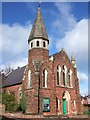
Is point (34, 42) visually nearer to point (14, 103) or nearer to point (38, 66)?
point (38, 66)

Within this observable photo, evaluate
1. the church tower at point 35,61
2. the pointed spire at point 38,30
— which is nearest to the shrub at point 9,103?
the church tower at point 35,61

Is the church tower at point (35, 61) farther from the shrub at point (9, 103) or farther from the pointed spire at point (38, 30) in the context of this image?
the shrub at point (9, 103)

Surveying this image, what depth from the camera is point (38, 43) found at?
3800cm

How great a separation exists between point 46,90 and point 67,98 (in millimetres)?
6335

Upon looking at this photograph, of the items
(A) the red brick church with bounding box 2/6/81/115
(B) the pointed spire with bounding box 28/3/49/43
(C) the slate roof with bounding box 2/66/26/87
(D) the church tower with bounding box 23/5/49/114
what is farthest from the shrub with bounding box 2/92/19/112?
(B) the pointed spire with bounding box 28/3/49/43

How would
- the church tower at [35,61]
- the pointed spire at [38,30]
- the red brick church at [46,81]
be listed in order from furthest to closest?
the pointed spire at [38,30]
the red brick church at [46,81]
the church tower at [35,61]

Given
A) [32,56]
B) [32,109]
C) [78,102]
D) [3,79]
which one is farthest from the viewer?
[3,79]

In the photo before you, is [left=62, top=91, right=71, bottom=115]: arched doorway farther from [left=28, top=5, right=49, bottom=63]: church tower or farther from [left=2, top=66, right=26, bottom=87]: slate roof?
[left=2, top=66, right=26, bottom=87]: slate roof

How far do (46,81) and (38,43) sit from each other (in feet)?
26.0

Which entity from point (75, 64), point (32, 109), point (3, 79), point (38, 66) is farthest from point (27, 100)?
point (3, 79)

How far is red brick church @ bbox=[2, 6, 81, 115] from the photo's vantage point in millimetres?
33531

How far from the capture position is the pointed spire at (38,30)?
38469mm

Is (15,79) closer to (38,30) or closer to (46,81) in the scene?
(46,81)

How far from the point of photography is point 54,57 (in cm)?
3781
